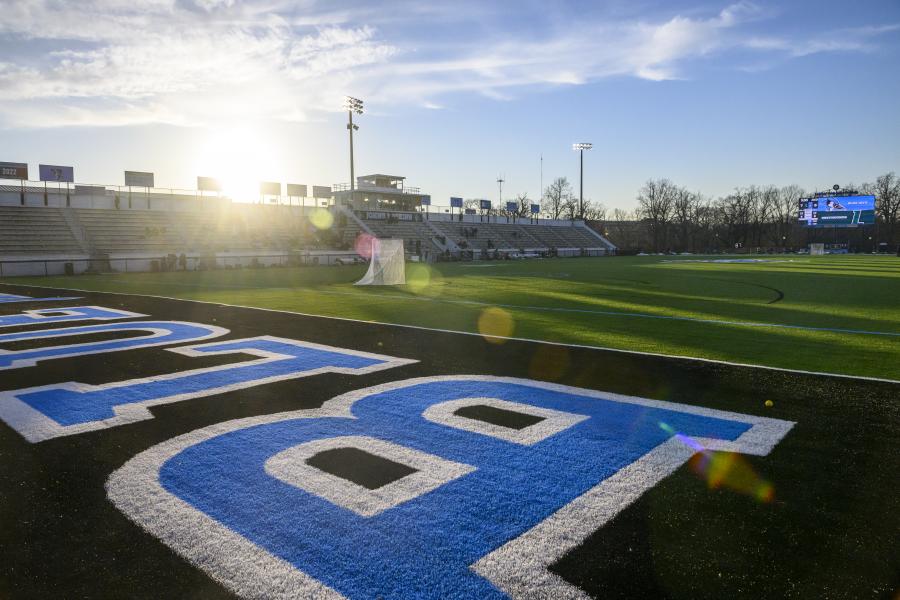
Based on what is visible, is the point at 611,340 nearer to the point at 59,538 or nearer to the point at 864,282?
the point at 59,538

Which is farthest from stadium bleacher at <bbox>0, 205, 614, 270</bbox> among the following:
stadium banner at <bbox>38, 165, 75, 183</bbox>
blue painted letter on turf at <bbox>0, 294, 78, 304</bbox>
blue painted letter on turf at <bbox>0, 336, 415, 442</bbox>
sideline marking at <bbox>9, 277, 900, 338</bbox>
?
blue painted letter on turf at <bbox>0, 336, 415, 442</bbox>

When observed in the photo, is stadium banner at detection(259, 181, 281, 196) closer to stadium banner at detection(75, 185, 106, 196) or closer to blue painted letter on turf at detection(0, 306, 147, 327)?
stadium banner at detection(75, 185, 106, 196)

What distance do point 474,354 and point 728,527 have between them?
5.55 meters

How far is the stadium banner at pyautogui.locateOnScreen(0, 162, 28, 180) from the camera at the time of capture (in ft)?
143

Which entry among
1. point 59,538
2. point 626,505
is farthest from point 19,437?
point 626,505

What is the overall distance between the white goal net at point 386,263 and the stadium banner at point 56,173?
36162mm

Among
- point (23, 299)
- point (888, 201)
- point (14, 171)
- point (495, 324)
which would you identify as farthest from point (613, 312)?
point (888, 201)

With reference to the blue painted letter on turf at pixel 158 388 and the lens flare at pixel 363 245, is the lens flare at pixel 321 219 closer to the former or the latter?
the lens flare at pixel 363 245

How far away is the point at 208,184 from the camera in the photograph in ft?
182

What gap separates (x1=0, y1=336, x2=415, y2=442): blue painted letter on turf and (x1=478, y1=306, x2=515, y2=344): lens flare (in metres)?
2.66

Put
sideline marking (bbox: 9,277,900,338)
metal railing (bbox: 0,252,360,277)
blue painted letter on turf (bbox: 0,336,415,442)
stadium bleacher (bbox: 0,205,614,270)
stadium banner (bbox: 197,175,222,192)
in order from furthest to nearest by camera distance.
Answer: stadium banner (bbox: 197,175,222,192) → stadium bleacher (bbox: 0,205,614,270) → metal railing (bbox: 0,252,360,277) → sideline marking (bbox: 9,277,900,338) → blue painted letter on turf (bbox: 0,336,415,442)

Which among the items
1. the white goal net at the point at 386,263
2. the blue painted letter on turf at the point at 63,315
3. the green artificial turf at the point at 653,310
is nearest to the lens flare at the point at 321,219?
the green artificial turf at the point at 653,310

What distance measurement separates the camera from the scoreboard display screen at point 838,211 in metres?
73.6

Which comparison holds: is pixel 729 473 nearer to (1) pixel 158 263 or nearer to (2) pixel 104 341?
(2) pixel 104 341
